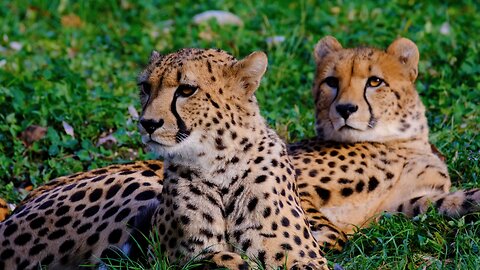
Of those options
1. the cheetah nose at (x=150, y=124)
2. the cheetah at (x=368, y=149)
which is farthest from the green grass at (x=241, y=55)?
the cheetah nose at (x=150, y=124)

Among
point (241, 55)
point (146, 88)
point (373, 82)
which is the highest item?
point (146, 88)

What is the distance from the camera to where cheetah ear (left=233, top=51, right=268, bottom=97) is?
13.7ft

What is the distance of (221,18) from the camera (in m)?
8.79

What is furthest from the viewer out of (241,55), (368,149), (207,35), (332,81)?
(207,35)

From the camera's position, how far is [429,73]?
7.34m

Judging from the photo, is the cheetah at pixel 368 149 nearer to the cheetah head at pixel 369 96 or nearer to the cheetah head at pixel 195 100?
the cheetah head at pixel 369 96

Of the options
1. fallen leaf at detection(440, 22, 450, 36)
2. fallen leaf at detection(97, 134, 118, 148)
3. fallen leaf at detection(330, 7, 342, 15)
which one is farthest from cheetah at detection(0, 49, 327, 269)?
fallen leaf at detection(330, 7, 342, 15)

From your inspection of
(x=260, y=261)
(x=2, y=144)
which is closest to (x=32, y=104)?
(x=2, y=144)

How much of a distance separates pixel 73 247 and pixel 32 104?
2.06 m

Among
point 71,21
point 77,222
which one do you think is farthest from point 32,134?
point 71,21

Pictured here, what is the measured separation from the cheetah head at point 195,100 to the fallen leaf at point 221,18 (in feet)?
14.8

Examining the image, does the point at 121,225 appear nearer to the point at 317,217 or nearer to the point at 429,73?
the point at 317,217

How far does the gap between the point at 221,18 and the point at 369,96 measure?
11.3 ft

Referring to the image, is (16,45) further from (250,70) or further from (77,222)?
(250,70)
